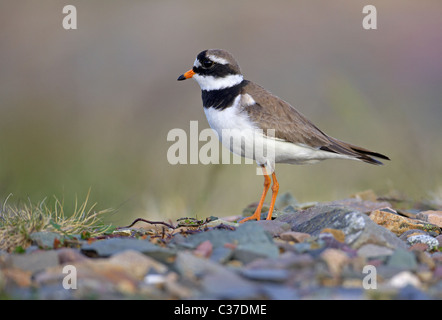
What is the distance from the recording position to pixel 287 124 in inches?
240

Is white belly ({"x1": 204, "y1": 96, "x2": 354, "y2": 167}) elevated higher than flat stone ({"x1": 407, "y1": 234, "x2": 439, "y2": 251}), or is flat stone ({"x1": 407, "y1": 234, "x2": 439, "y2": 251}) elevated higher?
white belly ({"x1": 204, "y1": 96, "x2": 354, "y2": 167})

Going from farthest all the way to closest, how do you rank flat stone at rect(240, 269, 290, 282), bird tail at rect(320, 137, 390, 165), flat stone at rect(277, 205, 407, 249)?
bird tail at rect(320, 137, 390, 165), flat stone at rect(277, 205, 407, 249), flat stone at rect(240, 269, 290, 282)

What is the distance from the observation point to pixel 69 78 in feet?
46.8

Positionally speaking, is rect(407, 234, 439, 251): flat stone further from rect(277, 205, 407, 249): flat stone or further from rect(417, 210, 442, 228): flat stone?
rect(417, 210, 442, 228): flat stone

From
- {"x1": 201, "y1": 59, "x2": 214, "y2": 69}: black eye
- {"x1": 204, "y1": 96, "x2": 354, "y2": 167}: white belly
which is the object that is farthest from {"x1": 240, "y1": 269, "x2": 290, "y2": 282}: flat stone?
{"x1": 201, "y1": 59, "x2": 214, "y2": 69}: black eye

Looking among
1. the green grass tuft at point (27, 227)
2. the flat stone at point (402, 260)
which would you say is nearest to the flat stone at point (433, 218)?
the flat stone at point (402, 260)

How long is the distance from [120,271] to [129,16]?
51.4 feet

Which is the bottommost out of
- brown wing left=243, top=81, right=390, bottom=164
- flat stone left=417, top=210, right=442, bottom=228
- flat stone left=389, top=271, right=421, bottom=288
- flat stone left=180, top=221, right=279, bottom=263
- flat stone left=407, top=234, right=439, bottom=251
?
flat stone left=417, top=210, right=442, bottom=228

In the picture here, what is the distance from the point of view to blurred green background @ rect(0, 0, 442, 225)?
8555 millimetres

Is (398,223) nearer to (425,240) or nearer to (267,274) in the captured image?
(425,240)

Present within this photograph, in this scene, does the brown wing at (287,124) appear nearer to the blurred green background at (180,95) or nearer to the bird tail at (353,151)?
the bird tail at (353,151)

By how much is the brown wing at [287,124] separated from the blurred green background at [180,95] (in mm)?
1676

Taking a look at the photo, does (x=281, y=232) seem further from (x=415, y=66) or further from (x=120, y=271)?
(x=415, y=66)

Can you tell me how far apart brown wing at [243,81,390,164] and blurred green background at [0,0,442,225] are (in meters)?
1.68
